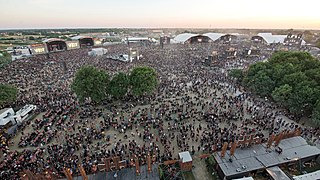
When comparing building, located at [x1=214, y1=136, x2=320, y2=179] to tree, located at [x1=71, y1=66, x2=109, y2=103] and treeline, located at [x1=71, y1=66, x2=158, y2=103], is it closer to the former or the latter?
treeline, located at [x1=71, y1=66, x2=158, y2=103]

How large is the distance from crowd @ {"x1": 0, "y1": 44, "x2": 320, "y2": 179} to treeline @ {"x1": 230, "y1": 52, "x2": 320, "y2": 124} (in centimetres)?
194

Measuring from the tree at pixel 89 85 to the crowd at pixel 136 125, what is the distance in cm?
217

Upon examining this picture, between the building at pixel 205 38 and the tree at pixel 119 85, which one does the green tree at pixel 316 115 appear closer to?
the tree at pixel 119 85

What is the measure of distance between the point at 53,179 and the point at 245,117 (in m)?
22.3

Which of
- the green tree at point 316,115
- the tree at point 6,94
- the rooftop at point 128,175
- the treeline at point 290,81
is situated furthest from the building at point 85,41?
the green tree at point 316,115

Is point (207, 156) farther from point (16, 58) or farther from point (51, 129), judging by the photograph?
point (16, 58)

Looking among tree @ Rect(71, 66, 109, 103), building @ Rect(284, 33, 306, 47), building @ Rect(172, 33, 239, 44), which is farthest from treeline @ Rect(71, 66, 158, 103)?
building @ Rect(284, 33, 306, 47)

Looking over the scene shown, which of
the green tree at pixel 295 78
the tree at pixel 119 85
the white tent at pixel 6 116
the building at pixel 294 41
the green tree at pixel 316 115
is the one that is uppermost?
the building at pixel 294 41

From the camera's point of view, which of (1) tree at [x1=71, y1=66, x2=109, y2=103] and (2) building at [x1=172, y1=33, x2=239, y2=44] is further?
(2) building at [x1=172, y1=33, x2=239, y2=44]

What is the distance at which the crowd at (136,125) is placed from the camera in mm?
17234

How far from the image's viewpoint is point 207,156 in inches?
665

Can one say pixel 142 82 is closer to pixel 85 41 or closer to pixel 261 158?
pixel 261 158

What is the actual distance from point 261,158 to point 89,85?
72.4 ft

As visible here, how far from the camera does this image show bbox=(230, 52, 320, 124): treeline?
22.1m
